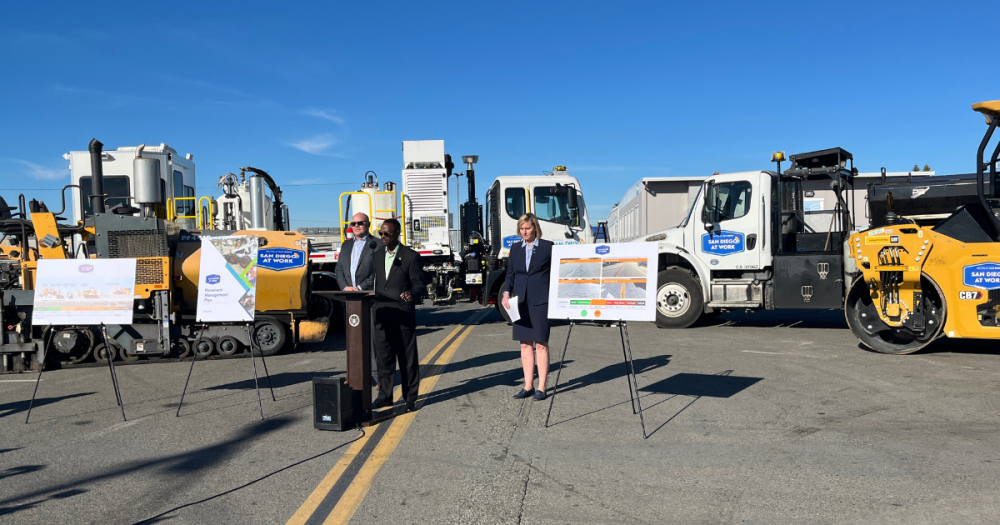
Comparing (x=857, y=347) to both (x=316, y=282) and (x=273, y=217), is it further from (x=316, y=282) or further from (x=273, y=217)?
(x=273, y=217)

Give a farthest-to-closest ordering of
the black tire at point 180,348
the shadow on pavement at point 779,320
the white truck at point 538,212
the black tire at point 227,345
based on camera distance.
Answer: the white truck at point 538,212, the shadow on pavement at point 779,320, the black tire at point 227,345, the black tire at point 180,348

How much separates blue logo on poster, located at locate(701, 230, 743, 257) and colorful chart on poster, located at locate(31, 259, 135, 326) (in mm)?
9299

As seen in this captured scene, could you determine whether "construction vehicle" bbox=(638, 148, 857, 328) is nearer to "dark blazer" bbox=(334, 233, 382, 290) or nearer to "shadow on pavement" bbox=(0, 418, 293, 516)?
"dark blazer" bbox=(334, 233, 382, 290)

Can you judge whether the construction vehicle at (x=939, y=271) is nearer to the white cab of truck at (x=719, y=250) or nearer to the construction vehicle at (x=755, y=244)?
the construction vehicle at (x=755, y=244)

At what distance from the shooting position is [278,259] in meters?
10.7

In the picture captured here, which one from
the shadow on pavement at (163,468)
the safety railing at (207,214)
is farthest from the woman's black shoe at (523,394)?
the safety railing at (207,214)

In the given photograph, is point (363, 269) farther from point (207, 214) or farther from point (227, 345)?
point (207, 214)

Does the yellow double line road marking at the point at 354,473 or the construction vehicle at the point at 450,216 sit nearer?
the yellow double line road marking at the point at 354,473

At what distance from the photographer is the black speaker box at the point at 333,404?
5.81 metres

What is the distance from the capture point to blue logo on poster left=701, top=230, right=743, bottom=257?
40.6 ft

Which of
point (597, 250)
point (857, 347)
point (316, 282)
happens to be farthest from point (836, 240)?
point (316, 282)

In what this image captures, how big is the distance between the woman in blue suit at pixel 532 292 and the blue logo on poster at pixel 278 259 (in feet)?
16.6

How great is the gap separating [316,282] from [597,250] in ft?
27.9

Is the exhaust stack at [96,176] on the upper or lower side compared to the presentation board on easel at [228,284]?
upper
